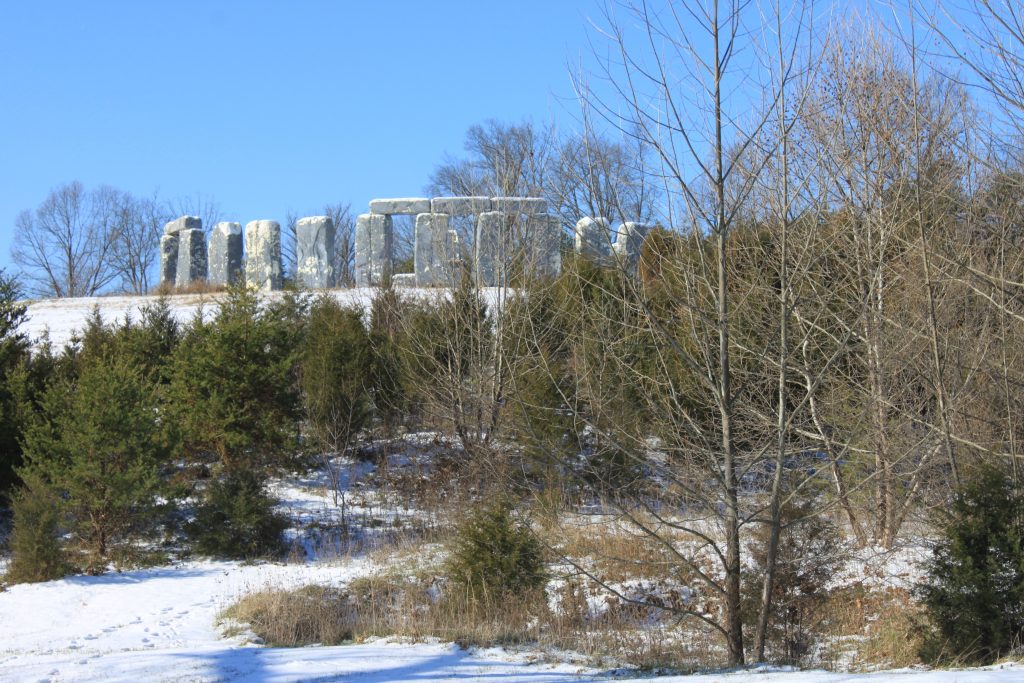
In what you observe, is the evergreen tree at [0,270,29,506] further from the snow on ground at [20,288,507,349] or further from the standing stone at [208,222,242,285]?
the standing stone at [208,222,242,285]

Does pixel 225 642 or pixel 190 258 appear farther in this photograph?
pixel 190 258

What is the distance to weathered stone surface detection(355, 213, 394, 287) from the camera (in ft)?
81.9

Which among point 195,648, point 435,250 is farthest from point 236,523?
point 435,250

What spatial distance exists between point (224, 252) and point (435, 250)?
1060cm

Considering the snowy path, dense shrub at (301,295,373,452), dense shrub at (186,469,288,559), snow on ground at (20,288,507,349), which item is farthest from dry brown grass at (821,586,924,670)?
snow on ground at (20,288,507,349)

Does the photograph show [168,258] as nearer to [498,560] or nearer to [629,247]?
[498,560]

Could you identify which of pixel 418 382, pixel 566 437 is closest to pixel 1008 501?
pixel 566 437

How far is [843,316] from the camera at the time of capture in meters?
10.5

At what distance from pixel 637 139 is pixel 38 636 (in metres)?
8.28

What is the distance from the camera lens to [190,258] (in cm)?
2706

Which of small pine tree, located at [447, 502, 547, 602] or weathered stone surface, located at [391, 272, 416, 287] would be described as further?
weathered stone surface, located at [391, 272, 416, 287]

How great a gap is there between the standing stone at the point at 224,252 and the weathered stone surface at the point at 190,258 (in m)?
1.20

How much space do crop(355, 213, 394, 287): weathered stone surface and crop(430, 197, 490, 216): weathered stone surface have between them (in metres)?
2.35

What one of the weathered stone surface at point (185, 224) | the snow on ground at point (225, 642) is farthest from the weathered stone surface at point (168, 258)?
the snow on ground at point (225, 642)
